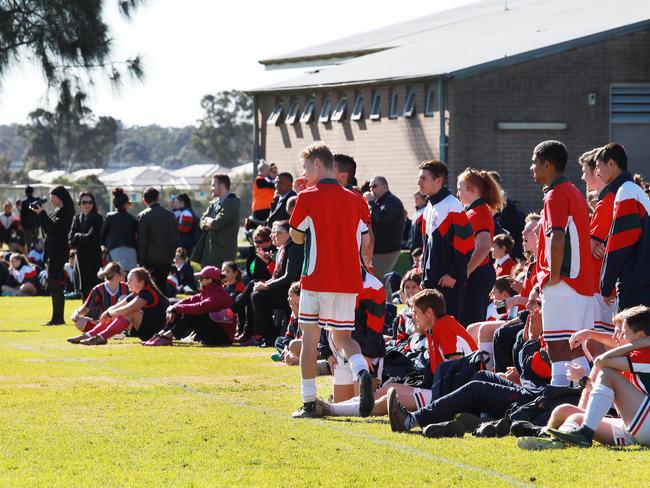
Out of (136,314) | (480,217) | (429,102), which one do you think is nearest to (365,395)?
(480,217)

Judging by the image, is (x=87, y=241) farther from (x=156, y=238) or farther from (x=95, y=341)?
(x=95, y=341)

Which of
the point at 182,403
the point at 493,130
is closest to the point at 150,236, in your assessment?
the point at 182,403

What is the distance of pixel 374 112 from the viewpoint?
4103cm

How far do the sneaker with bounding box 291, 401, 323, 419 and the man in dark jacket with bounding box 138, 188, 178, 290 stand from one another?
9.75 m

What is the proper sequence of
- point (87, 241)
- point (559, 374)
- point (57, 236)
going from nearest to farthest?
1. point (559, 374)
2. point (57, 236)
3. point (87, 241)

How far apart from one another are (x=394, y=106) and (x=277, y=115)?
892 cm

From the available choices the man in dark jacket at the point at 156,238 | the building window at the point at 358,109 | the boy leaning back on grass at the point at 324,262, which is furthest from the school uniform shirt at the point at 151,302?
the building window at the point at 358,109

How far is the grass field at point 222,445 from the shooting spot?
791cm

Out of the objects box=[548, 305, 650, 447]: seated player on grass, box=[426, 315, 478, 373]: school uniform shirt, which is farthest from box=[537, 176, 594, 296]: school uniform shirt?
box=[548, 305, 650, 447]: seated player on grass

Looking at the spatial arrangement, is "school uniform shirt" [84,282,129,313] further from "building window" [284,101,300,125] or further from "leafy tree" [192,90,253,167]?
"leafy tree" [192,90,253,167]

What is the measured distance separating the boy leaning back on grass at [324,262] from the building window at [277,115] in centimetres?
3744

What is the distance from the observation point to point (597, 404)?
8.54 meters

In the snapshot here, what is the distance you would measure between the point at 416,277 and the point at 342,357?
12.8 ft

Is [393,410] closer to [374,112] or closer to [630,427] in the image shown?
[630,427]
